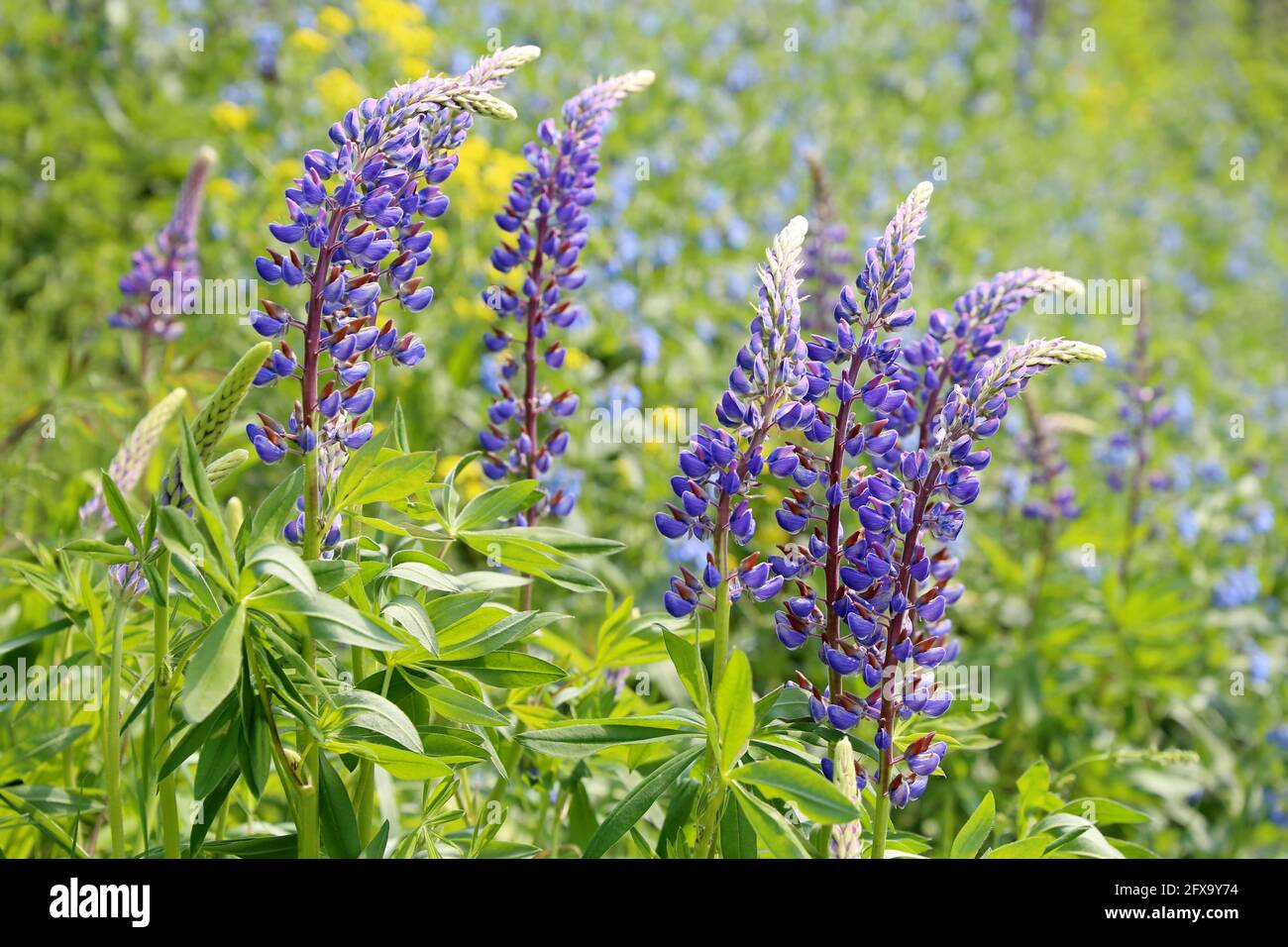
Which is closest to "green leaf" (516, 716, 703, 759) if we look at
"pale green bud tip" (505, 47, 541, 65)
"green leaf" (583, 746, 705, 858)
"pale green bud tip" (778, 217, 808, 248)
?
"green leaf" (583, 746, 705, 858)

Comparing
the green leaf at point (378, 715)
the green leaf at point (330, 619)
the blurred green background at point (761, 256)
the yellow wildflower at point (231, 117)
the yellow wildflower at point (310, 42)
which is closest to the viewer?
the green leaf at point (330, 619)

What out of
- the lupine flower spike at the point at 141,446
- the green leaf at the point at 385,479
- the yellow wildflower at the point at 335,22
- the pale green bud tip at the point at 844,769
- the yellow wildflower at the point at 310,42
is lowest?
the pale green bud tip at the point at 844,769

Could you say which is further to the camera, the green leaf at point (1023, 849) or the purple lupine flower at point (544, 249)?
the purple lupine flower at point (544, 249)

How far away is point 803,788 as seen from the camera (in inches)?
64.1

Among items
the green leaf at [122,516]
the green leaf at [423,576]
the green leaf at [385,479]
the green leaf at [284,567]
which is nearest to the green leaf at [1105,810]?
the green leaf at [423,576]

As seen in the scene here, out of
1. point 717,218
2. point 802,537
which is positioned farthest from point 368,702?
→ point 717,218

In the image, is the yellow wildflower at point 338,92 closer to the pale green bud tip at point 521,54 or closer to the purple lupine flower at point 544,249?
the purple lupine flower at point 544,249

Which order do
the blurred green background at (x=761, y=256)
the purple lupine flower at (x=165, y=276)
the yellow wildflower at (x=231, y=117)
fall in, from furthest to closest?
the yellow wildflower at (x=231, y=117), the blurred green background at (x=761, y=256), the purple lupine flower at (x=165, y=276)

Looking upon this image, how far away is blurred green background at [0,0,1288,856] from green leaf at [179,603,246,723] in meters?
1.23

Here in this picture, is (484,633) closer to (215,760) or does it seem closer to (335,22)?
(215,760)

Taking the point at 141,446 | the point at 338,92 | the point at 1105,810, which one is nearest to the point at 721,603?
the point at 1105,810

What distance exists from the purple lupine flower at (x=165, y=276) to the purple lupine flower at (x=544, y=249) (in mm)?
1789

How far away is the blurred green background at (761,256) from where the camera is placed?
402 centimetres
